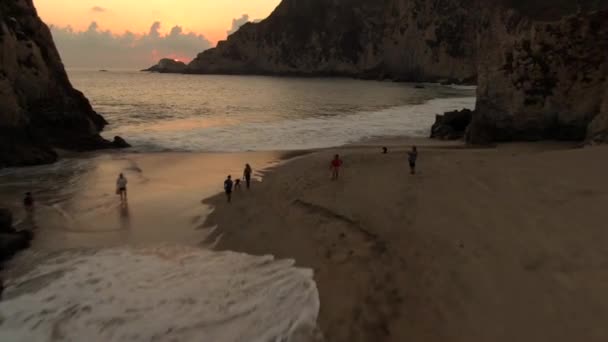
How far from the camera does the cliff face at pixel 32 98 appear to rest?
71.8 feet

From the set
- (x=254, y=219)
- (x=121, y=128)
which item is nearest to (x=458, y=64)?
(x=121, y=128)

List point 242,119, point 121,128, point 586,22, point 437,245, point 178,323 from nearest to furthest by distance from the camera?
point 178,323 < point 437,245 < point 586,22 < point 121,128 < point 242,119

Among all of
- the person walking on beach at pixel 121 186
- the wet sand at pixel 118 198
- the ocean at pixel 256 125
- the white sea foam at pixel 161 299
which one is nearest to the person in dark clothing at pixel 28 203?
the wet sand at pixel 118 198

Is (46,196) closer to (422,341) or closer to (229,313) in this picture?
(229,313)

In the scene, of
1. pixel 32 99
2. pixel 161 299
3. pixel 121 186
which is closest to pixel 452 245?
pixel 161 299

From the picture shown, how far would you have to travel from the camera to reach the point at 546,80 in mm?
22578

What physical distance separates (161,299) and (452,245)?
5838 mm

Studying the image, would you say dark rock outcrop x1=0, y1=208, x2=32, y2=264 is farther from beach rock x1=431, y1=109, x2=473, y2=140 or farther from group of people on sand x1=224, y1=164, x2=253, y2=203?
beach rock x1=431, y1=109, x2=473, y2=140

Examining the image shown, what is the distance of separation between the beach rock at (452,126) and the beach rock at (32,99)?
21.2 m

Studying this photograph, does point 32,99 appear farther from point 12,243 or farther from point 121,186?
point 12,243

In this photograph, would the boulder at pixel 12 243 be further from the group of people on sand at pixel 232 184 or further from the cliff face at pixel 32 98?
the cliff face at pixel 32 98

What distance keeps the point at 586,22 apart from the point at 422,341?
2196 centimetres

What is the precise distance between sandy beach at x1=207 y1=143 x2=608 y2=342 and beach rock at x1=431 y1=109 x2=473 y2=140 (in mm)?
14337

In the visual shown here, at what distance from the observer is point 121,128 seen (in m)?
36.7
